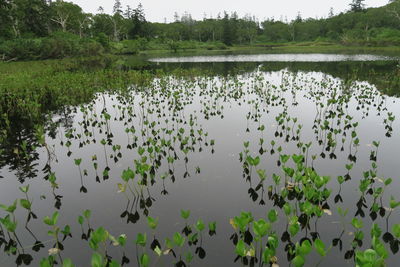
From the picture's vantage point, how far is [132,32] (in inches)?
3433

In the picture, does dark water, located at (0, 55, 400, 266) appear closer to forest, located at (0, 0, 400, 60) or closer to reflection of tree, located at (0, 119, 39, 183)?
reflection of tree, located at (0, 119, 39, 183)

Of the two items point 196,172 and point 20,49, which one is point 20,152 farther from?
point 20,49

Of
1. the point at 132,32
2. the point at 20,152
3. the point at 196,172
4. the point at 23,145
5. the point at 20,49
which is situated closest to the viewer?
the point at 196,172

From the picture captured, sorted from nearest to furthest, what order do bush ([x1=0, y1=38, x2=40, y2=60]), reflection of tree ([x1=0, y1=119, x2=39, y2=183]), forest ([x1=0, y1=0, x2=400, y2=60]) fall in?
reflection of tree ([x1=0, y1=119, x2=39, y2=183])
bush ([x1=0, y1=38, x2=40, y2=60])
forest ([x1=0, y1=0, x2=400, y2=60])

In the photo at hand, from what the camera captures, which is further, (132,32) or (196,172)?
(132,32)

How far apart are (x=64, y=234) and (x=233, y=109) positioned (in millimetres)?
9465

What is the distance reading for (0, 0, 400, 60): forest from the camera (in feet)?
117

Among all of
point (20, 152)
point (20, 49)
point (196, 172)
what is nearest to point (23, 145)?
point (20, 152)

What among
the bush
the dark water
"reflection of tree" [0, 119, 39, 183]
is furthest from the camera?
the bush

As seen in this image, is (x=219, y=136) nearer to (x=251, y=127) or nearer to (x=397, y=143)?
(x=251, y=127)

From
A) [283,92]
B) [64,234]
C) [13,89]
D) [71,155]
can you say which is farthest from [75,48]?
[64,234]

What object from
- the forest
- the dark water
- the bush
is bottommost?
the dark water

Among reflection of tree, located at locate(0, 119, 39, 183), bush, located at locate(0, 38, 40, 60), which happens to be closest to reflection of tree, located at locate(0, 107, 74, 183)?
reflection of tree, located at locate(0, 119, 39, 183)

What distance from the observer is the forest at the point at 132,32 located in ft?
117
